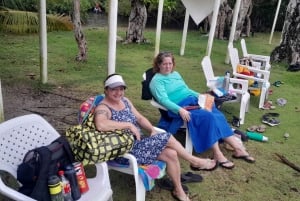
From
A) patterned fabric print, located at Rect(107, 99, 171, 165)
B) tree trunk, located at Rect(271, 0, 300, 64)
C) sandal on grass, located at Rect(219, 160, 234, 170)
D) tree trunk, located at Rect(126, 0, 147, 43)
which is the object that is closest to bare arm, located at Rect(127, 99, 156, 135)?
patterned fabric print, located at Rect(107, 99, 171, 165)

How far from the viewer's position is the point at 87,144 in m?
2.73

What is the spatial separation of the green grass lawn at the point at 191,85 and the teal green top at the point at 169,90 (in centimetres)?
73

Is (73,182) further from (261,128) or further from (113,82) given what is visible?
(261,128)

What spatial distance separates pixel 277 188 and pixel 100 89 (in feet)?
12.3

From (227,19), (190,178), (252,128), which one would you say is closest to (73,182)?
(190,178)

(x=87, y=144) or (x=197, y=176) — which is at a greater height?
(x=87, y=144)

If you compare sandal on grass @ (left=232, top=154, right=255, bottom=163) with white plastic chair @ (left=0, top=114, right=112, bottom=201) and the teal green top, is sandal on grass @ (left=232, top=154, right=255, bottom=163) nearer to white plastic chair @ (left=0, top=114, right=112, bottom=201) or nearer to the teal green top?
the teal green top

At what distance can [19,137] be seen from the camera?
2.74 metres

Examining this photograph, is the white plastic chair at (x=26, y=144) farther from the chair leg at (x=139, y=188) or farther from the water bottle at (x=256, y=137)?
the water bottle at (x=256, y=137)

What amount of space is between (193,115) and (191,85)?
10.9 ft

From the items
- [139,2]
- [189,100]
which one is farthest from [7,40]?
[189,100]

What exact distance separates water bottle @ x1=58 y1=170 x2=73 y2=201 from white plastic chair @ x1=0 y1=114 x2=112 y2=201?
0.11 metres

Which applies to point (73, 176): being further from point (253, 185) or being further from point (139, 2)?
point (139, 2)

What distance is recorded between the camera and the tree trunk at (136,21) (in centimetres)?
1120
